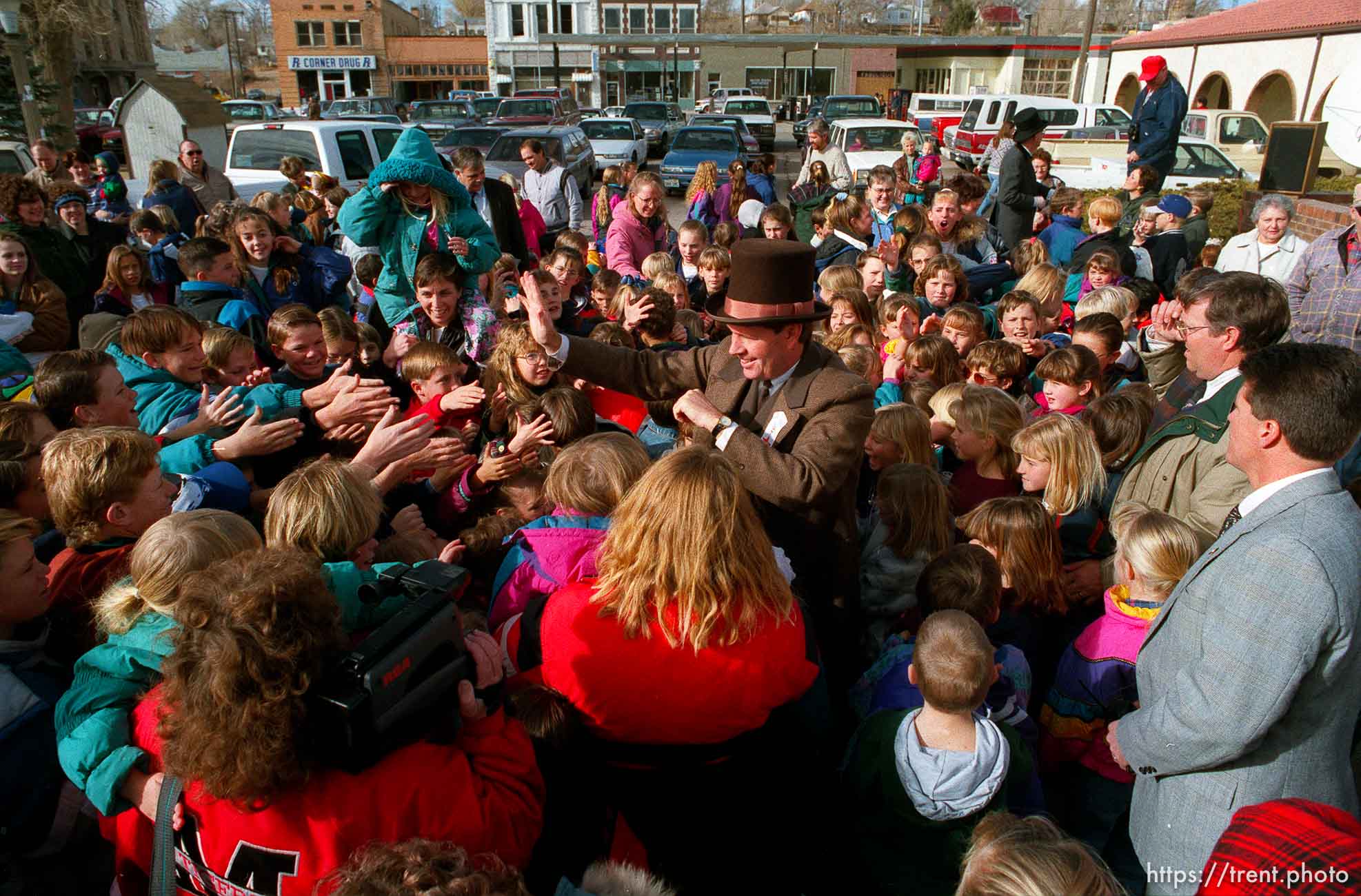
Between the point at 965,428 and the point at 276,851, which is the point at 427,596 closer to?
the point at 276,851

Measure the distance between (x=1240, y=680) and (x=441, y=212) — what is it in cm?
420

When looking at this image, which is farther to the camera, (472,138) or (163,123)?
(472,138)

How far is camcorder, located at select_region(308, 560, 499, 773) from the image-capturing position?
154 cm

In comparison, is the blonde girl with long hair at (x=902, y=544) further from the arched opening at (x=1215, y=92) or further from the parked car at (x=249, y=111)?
the arched opening at (x=1215, y=92)


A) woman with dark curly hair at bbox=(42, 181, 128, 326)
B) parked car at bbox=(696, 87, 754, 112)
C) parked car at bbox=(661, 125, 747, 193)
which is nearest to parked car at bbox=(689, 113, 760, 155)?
parked car at bbox=(661, 125, 747, 193)

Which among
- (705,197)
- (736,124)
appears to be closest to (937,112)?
(736,124)

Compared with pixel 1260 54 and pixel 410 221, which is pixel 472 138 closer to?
pixel 410 221

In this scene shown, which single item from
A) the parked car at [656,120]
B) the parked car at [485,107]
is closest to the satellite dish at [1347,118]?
the parked car at [656,120]

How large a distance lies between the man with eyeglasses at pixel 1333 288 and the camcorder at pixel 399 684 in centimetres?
532

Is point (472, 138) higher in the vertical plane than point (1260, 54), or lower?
lower

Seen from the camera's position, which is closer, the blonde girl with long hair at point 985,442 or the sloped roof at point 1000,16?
the blonde girl with long hair at point 985,442

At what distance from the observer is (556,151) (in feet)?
50.1

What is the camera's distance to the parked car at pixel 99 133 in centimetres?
2006

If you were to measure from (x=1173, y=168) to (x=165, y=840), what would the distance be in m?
16.9
